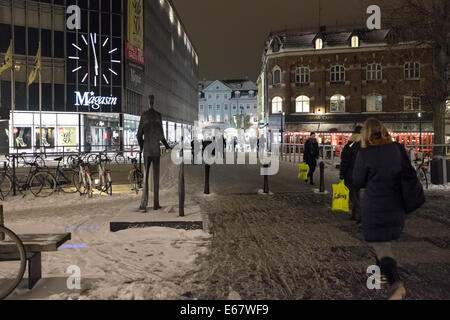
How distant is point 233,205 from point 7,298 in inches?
246

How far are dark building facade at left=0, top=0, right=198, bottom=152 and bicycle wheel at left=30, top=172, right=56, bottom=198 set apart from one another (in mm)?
18797

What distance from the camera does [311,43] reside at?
41875 mm

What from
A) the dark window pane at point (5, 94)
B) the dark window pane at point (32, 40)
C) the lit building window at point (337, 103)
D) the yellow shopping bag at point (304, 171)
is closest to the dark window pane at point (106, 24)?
the dark window pane at point (32, 40)

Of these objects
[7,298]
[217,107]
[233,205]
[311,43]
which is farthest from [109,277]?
[217,107]

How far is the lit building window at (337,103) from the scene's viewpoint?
135 ft

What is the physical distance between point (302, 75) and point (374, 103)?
823cm

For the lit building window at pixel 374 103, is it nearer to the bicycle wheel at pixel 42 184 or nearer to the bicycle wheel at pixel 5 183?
the bicycle wheel at pixel 42 184

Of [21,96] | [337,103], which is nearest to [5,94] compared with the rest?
[21,96]

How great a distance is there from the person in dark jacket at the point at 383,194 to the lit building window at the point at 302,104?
3912cm

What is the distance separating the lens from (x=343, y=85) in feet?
135

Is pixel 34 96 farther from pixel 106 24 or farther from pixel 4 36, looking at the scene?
pixel 106 24

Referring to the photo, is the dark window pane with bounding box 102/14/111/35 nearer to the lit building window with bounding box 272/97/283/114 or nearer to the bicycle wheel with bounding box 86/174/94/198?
the lit building window with bounding box 272/97/283/114
